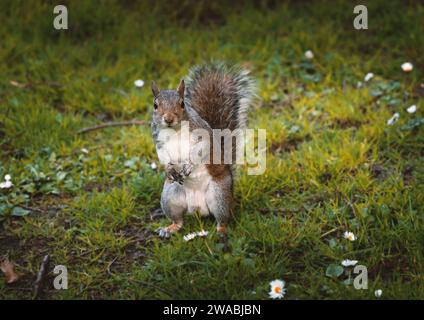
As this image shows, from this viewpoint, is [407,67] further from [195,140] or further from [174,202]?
[174,202]

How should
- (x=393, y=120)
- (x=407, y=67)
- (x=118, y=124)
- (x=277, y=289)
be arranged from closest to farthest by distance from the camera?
(x=277, y=289), (x=393, y=120), (x=118, y=124), (x=407, y=67)

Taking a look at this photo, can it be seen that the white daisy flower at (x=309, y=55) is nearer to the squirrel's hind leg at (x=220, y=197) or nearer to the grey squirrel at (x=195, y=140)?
the grey squirrel at (x=195, y=140)

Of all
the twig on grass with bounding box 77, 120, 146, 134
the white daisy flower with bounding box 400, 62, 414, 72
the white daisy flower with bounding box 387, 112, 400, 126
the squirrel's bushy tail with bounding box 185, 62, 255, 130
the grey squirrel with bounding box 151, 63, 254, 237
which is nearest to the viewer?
the grey squirrel with bounding box 151, 63, 254, 237

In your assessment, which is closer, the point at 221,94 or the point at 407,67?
the point at 221,94

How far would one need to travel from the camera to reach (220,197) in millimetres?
2447

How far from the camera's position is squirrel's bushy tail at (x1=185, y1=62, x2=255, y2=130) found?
2629 millimetres

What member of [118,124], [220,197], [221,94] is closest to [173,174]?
[220,197]

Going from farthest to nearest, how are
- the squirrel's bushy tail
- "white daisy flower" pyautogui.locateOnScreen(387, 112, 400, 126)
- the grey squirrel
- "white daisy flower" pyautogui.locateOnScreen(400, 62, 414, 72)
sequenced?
"white daisy flower" pyautogui.locateOnScreen(400, 62, 414, 72)
"white daisy flower" pyautogui.locateOnScreen(387, 112, 400, 126)
the squirrel's bushy tail
the grey squirrel

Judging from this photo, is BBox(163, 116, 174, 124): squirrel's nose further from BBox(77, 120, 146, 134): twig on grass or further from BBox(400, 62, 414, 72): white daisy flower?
BBox(400, 62, 414, 72): white daisy flower

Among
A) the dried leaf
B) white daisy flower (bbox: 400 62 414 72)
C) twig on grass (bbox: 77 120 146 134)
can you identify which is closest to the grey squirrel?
the dried leaf

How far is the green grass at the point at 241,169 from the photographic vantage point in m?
2.33

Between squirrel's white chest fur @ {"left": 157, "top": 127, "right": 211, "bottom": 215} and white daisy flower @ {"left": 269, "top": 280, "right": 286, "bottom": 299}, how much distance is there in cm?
45

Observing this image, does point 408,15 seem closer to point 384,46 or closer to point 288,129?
point 384,46

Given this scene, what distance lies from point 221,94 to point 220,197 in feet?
1.55
